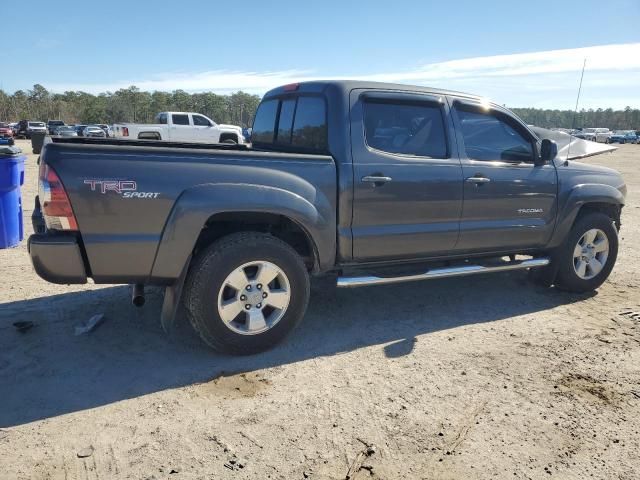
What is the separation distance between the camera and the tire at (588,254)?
4.96m

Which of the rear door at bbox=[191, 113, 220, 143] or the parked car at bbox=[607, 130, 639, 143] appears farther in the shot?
the parked car at bbox=[607, 130, 639, 143]

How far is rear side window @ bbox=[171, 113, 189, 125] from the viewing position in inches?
888

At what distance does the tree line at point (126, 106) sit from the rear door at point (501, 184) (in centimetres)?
7194

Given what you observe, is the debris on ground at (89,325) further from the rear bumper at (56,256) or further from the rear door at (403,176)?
the rear door at (403,176)

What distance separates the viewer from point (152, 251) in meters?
3.17

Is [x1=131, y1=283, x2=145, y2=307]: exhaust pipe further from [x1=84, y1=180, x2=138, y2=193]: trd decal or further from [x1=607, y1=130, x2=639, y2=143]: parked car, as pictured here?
[x1=607, y1=130, x2=639, y2=143]: parked car

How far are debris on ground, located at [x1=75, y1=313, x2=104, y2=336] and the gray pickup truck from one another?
2.31 ft

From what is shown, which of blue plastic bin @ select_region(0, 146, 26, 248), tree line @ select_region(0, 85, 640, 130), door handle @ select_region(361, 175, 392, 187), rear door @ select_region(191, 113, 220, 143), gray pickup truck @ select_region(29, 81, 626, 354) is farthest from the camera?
tree line @ select_region(0, 85, 640, 130)

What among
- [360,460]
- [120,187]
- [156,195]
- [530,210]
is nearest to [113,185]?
[120,187]

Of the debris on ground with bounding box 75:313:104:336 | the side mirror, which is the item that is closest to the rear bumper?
the debris on ground with bounding box 75:313:104:336

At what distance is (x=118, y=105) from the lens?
79.1 m

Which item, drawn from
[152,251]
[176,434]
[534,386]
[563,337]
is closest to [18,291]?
[152,251]

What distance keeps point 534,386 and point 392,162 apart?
1918 millimetres

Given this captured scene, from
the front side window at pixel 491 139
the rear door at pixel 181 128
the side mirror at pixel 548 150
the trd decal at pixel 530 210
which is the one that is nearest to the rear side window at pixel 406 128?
the front side window at pixel 491 139
